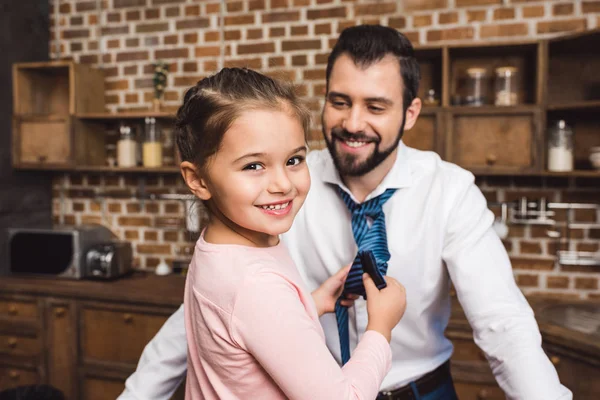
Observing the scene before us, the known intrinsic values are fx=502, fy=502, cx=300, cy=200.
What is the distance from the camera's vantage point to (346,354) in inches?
45.8

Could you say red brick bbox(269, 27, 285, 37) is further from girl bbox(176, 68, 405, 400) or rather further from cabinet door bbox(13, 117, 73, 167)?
girl bbox(176, 68, 405, 400)

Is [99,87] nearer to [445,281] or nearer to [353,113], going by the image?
[353,113]

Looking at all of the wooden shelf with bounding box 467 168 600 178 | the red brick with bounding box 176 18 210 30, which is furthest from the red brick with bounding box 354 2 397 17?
the wooden shelf with bounding box 467 168 600 178

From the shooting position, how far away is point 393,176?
4.70 feet

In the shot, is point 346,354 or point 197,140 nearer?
point 197,140

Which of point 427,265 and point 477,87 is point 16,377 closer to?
point 427,265

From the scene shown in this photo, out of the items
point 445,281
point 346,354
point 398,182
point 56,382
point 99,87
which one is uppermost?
point 99,87

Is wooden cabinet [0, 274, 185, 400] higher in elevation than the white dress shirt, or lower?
lower

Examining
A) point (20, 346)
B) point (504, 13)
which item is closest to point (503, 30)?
point (504, 13)

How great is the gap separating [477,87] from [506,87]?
134 mm

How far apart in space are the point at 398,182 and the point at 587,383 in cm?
124

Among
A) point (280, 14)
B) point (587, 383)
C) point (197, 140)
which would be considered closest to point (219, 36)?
point (280, 14)

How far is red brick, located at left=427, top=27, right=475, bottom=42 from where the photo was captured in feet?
8.68

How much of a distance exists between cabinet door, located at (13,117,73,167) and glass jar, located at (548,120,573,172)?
260 centimetres
